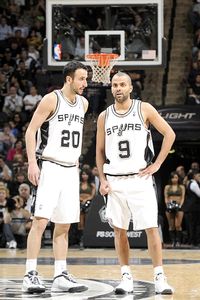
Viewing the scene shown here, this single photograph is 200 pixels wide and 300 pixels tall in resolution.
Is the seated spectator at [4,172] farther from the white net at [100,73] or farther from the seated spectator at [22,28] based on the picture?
the seated spectator at [22,28]

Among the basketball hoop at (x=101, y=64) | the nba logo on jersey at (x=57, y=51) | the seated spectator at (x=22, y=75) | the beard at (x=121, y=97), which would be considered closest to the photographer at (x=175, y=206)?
the basketball hoop at (x=101, y=64)

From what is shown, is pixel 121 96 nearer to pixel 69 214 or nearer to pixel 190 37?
pixel 69 214

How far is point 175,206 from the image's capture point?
18281 millimetres

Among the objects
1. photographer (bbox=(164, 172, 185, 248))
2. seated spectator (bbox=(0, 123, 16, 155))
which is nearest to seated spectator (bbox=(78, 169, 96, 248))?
photographer (bbox=(164, 172, 185, 248))

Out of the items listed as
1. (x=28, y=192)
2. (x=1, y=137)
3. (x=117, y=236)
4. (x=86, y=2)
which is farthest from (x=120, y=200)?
(x=1, y=137)

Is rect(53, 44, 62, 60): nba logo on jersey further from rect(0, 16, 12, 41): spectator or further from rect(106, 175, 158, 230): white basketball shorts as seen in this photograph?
rect(106, 175, 158, 230): white basketball shorts

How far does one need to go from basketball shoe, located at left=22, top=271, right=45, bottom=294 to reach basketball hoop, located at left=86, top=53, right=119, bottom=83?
4.42m

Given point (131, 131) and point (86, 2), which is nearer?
point (131, 131)

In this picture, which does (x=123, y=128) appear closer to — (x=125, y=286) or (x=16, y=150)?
(x=125, y=286)

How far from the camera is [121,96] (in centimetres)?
929

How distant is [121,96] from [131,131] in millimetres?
373

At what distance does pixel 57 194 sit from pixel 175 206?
921 centimetres

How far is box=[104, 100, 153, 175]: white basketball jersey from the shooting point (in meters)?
9.23

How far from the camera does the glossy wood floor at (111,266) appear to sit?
10195 mm
